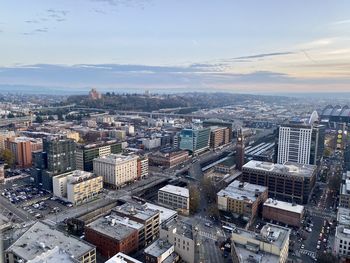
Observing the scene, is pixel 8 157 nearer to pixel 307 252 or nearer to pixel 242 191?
pixel 242 191

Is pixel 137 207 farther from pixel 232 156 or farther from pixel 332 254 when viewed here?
pixel 232 156

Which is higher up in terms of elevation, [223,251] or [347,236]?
[347,236]

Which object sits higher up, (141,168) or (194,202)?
(141,168)

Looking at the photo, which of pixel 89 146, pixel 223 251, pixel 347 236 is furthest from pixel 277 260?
pixel 89 146

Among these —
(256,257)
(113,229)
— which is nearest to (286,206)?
(256,257)

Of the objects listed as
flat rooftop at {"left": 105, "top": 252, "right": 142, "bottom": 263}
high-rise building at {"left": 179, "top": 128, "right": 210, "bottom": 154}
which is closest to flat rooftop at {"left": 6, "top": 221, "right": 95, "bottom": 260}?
flat rooftop at {"left": 105, "top": 252, "right": 142, "bottom": 263}

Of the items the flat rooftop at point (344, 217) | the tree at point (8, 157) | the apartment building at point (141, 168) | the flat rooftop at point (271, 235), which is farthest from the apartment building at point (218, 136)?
the flat rooftop at point (271, 235)
